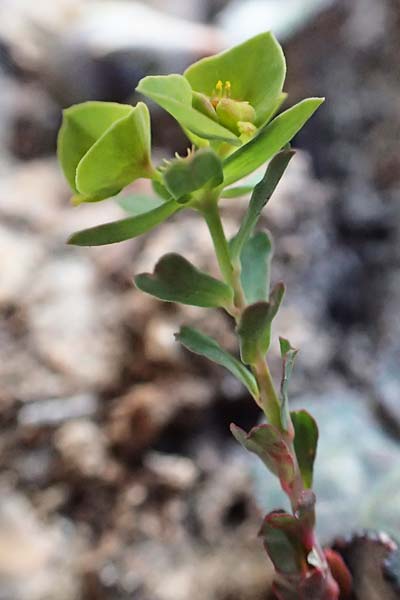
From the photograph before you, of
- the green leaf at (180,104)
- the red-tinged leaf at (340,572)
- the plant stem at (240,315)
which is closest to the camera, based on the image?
the green leaf at (180,104)

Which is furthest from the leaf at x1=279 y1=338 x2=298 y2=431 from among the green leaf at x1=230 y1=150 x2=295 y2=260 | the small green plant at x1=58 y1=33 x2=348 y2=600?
the green leaf at x1=230 y1=150 x2=295 y2=260

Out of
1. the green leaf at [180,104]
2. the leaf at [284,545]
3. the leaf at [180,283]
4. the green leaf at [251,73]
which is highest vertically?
the green leaf at [251,73]

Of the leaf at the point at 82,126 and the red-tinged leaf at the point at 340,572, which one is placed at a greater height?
the leaf at the point at 82,126

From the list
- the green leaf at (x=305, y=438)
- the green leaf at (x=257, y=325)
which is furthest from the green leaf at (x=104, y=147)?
A: the green leaf at (x=305, y=438)

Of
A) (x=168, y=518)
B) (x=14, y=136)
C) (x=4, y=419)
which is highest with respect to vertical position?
(x=14, y=136)

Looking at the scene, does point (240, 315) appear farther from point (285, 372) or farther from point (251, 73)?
point (251, 73)

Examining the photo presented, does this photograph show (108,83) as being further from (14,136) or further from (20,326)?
(20,326)

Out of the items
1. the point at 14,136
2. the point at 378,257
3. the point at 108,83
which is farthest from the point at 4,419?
the point at 108,83

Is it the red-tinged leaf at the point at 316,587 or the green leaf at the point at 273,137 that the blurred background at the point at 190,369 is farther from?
the green leaf at the point at 273,137
